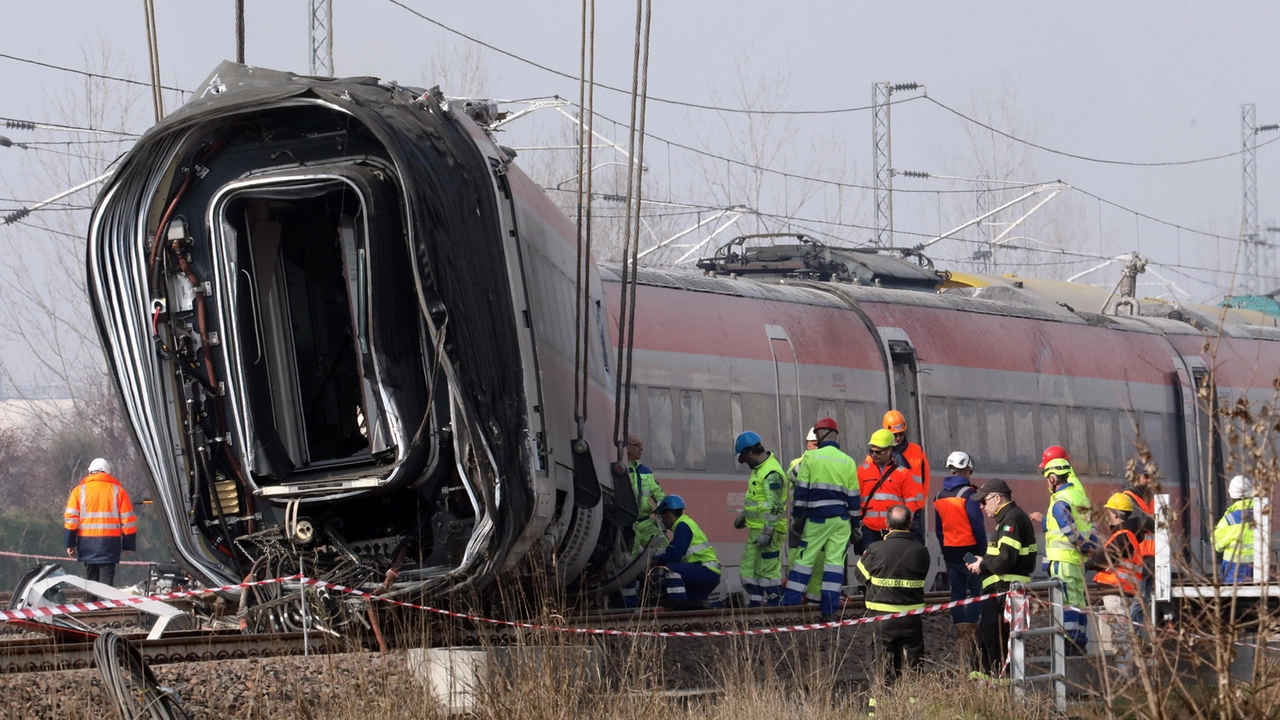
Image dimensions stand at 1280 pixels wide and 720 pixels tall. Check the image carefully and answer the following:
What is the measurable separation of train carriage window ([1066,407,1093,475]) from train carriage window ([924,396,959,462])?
2150mm

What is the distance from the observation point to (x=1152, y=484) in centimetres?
571

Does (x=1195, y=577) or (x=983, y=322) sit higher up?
(x=983, y=322)

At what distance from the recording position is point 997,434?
52.5 feet

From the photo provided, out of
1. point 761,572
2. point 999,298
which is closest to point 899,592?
point 761,572

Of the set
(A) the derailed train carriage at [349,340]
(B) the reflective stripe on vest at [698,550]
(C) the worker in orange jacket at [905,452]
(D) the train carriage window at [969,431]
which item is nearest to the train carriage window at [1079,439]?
(D) the train carriage window at [969,431]

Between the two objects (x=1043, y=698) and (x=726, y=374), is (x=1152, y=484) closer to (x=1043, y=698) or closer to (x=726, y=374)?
(x=1043, y=698)

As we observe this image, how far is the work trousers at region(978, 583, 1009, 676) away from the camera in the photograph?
939 centimetres

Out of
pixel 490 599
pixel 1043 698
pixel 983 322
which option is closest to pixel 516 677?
pixel 490 599

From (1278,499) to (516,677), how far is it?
1321cm

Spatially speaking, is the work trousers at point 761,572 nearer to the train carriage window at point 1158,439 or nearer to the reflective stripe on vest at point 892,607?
the reflective stripe on vest at point 892,607

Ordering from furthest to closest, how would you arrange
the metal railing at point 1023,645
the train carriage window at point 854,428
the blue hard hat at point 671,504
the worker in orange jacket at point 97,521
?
the worker in orange jacket at point 97,521, the train carriage window at point 854,428, the blue hard hat at point 671,504, the metal railing at point 1023,645

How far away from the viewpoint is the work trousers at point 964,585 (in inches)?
421

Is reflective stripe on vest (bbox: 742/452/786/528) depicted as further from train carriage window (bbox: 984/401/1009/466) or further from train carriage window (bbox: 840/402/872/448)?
train carriage window (bbox: 984/401/1009/466)

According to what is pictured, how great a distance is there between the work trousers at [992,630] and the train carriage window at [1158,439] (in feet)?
28.7
